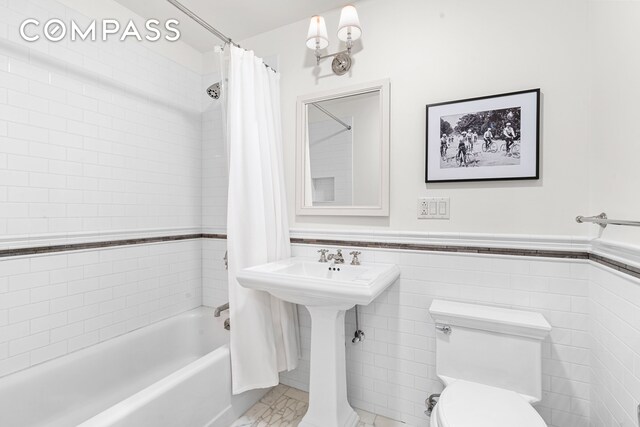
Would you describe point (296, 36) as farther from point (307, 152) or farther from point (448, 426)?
point (448, 426)

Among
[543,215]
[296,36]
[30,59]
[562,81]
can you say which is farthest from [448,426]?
[30,59]

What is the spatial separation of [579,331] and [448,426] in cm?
85

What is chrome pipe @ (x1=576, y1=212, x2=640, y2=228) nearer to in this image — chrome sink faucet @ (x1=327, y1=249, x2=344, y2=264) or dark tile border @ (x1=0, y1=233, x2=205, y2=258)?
chrome sink faucet @ (x1=327, y1=249, x2=344, y2=264)

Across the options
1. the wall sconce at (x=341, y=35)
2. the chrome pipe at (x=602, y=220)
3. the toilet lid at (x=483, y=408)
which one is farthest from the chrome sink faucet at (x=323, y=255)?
the chrome pipe at (x=602, y=220)

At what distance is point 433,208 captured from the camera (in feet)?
5.45

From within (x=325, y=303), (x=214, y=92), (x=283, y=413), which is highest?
(x=214, y=92)

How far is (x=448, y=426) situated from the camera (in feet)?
3.46

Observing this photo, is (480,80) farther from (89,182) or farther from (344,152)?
(89,182)

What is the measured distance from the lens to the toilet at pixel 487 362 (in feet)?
3.73

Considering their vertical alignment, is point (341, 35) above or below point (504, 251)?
above

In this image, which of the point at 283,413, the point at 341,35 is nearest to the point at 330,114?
the point at 341,35

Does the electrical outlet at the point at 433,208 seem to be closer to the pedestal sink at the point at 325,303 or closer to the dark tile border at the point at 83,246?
the pedestal sink at the point at 325,303

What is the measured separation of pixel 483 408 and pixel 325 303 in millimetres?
730

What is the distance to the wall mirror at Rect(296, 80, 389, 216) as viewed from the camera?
1.79 meters
